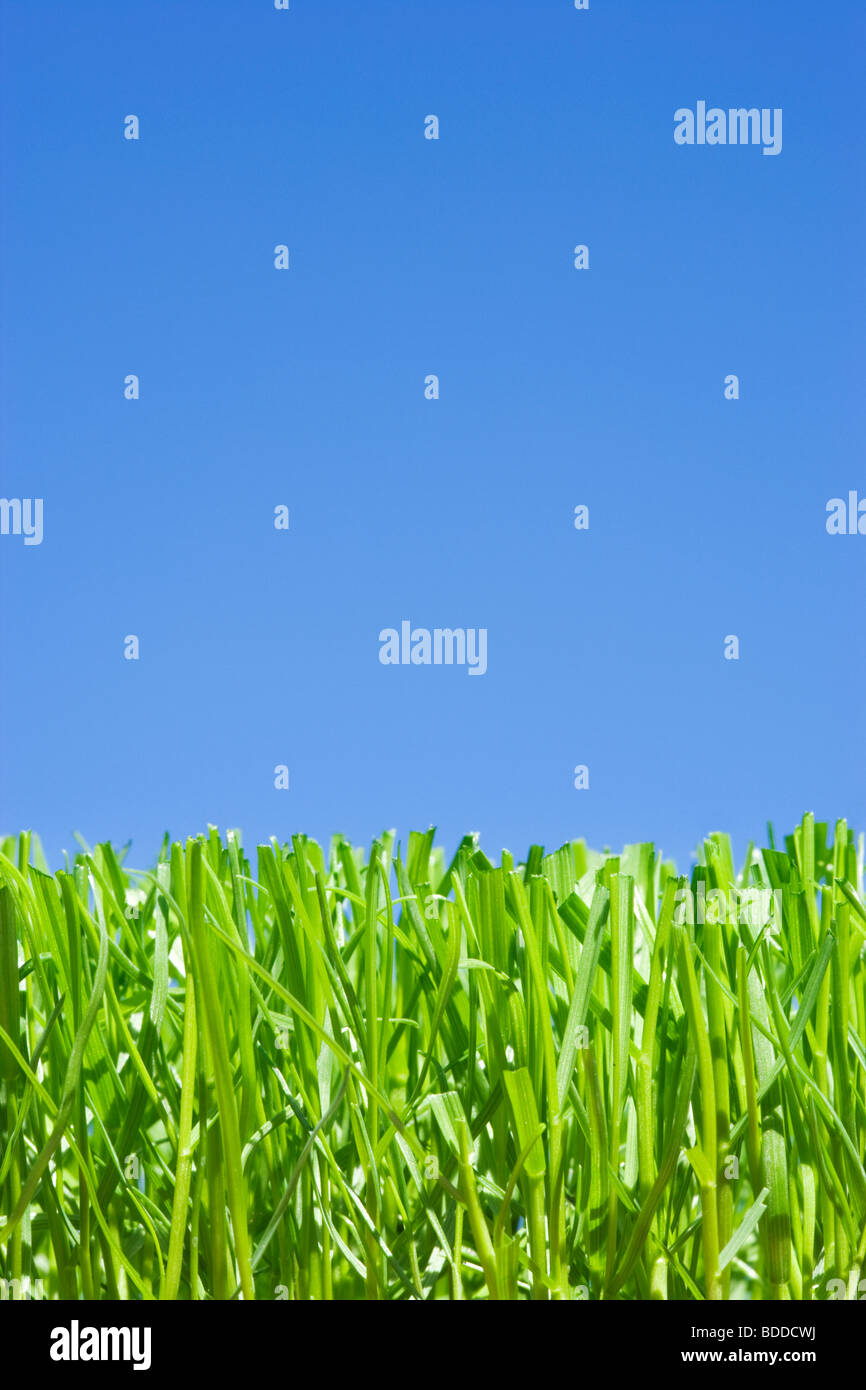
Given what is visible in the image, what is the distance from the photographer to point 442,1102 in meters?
0.66

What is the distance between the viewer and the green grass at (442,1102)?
25.2 inches

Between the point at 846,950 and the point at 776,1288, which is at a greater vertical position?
the point at 846,950

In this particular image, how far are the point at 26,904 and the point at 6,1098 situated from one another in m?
0.13

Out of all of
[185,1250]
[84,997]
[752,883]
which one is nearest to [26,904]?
[84,997]

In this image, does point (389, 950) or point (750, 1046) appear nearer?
point (750, 1046)

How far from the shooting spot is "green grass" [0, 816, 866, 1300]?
64 cm

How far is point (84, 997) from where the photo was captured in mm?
712
